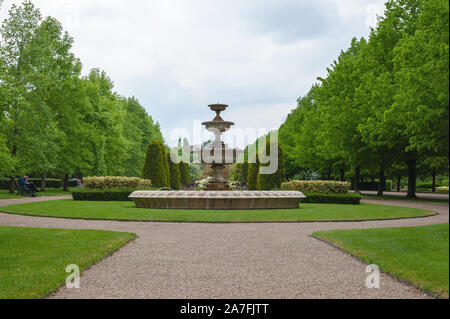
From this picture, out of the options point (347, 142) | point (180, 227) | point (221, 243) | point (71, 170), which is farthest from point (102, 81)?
point (221, 243)

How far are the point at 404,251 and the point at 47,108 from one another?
2961cm

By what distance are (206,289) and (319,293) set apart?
150 centimetres

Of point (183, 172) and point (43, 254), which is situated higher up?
point (183, 172)

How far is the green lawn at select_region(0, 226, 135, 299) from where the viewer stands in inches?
213

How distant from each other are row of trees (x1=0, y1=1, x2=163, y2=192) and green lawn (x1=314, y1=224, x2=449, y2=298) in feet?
67.1

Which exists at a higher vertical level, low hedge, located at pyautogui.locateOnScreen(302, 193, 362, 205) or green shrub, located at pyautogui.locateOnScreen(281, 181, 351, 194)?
green shrub, located at pyautogui.locateOnScreen(281, 181, 351, 194)

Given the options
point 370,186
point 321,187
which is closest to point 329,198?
point 321,187

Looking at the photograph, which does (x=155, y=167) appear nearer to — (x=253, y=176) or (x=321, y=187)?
(x=253, y=176)

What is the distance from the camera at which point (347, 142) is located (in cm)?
3062

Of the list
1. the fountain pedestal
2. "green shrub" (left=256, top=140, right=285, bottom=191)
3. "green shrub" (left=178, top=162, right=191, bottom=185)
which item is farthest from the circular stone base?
"green shrub" (left=178, top=162, right=191, bottom=185)

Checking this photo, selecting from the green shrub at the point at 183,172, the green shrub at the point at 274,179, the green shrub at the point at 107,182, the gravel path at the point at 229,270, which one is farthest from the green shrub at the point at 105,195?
the green shrub at the point at 183,172

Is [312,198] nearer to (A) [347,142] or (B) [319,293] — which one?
(A) [347,142]

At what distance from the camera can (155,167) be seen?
3038 cm

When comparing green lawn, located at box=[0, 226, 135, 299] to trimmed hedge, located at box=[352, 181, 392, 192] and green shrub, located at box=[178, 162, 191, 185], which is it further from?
trimmed hedge, located at box=[352, 181, 392, 192]
